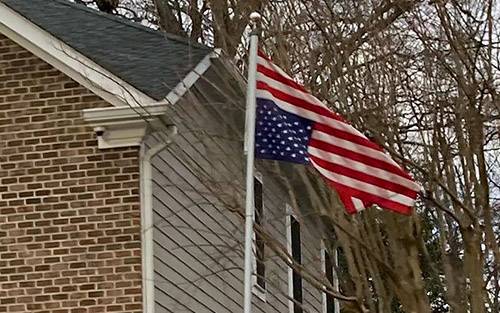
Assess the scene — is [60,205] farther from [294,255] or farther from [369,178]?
[294,255]

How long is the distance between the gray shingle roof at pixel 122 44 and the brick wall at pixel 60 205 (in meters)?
0.45

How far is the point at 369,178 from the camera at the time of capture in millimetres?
9625

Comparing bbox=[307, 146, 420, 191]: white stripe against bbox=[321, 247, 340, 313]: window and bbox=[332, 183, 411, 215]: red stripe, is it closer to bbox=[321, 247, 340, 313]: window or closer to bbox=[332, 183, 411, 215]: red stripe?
bbox=[332, 183, 411, 215]: red stripe

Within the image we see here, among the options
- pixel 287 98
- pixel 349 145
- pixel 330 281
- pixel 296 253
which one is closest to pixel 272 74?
pixel 287 98

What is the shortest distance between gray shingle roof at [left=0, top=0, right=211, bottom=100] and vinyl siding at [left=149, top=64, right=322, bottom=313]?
0.36m

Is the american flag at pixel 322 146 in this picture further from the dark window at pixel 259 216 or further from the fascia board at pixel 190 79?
the dark window at pixel 259 216

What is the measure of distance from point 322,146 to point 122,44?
4.80 meters

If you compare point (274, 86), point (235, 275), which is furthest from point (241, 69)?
point (274, 86)

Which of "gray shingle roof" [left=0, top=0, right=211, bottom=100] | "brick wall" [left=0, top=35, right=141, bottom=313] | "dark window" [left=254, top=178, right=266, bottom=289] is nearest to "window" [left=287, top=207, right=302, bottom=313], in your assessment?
"dark window" [left=254, top=178, right=266, bottom=289]

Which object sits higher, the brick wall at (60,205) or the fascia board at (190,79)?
the fascia board at (190,79)

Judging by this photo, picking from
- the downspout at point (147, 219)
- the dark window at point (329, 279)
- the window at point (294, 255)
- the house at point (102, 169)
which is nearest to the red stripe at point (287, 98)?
the house at point (102, 169)

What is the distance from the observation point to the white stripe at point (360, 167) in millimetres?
9477

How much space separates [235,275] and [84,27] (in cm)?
363

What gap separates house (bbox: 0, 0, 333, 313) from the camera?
11914 millimetres
